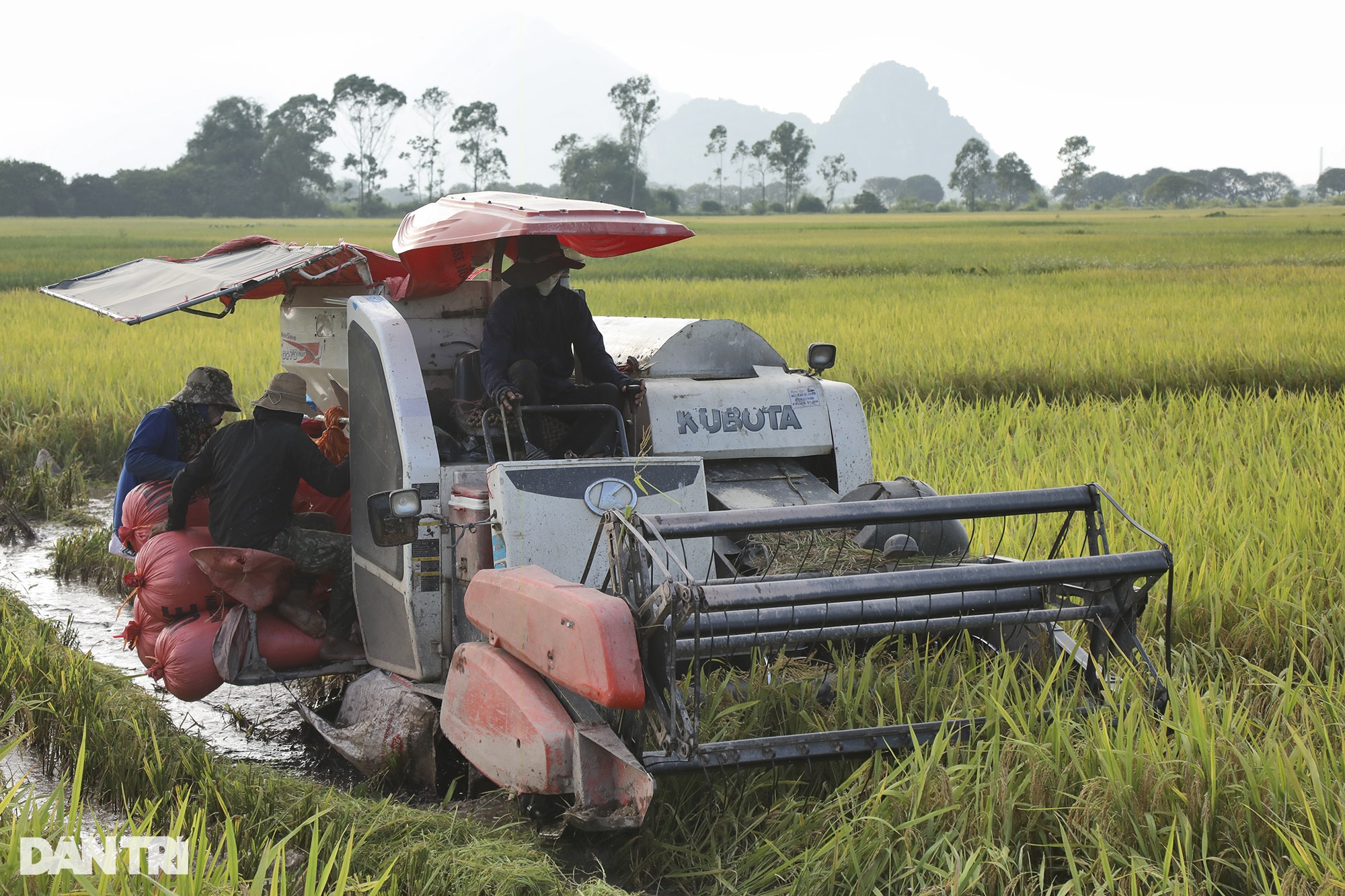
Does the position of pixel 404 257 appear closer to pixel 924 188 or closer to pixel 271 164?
pixel 271 164

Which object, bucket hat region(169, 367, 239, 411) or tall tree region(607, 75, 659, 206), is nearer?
bucket hat region(169, 367, 239, 411)

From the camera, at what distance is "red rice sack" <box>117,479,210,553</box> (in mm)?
5215

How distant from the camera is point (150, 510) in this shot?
5258 millimetres

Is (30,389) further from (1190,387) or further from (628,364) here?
(1190,387)

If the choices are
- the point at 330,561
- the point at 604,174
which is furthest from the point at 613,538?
the point at 604,174

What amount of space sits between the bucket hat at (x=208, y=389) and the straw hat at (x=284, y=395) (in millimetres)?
538

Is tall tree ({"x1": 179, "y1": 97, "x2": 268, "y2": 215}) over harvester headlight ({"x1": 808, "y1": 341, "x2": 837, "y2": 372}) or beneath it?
over

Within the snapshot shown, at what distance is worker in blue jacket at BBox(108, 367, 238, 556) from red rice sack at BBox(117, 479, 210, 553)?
54mm

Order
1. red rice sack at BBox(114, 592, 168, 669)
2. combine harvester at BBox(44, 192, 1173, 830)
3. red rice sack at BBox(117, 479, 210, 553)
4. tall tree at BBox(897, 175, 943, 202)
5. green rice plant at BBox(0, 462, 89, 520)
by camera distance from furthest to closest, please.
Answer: tall tree at BBox(897, 175, 943, 202) → green rice plant at BBox(0, 462, 89, 520) → red rice sack at BBox(117, 479, 210, 553) → red rice sack at BBox(114, 592, 168, 669) → combine harvester at BBox(44, 192, 1173, 830)

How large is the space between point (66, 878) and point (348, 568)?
235 cm

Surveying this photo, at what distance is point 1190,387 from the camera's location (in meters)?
9.94

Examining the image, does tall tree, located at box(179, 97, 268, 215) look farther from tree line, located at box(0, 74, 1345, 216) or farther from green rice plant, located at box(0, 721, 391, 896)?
green rice plant, located at box(0, 721, 391, 896)

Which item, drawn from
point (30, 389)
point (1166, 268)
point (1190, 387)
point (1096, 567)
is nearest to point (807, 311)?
point (1190, 387)

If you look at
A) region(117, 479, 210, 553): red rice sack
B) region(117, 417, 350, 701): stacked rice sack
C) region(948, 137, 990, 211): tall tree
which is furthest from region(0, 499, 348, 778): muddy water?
region(948, 137, 990, 211): tall tree
